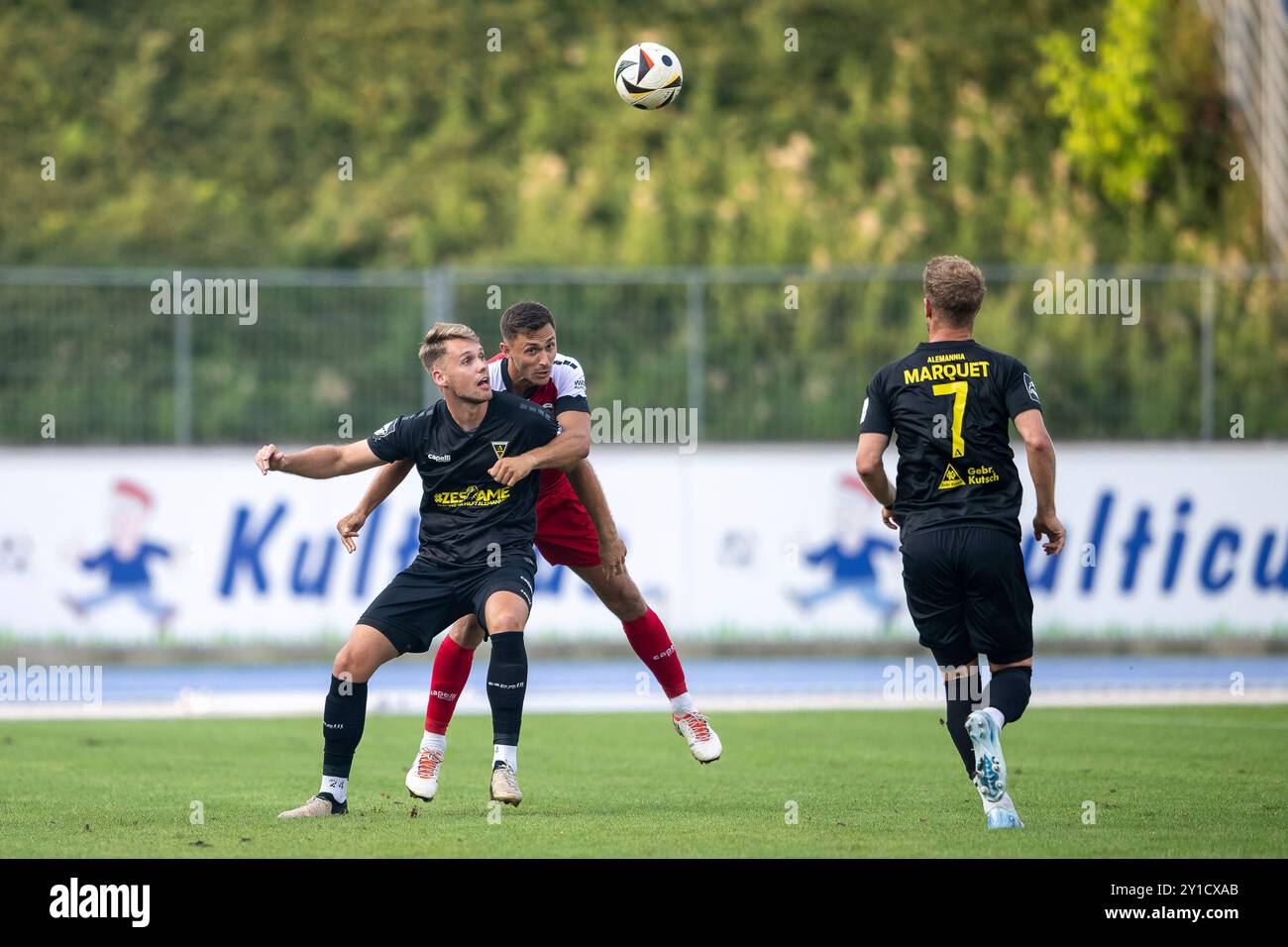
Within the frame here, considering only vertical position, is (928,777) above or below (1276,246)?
below

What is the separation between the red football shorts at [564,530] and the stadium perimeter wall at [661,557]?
766 cm

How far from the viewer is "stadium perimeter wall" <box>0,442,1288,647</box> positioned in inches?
688

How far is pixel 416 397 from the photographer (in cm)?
1941

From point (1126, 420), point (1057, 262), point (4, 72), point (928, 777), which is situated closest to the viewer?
point (928, 777)

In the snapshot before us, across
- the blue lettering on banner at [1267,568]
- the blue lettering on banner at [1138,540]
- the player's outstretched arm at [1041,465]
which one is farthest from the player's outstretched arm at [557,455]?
the blue lettering on banner at [1267,568]

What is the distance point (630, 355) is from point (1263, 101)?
14.0 meters

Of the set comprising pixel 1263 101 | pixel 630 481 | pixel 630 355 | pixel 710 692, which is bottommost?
pixel 710 692

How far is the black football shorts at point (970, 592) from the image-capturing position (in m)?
7.75

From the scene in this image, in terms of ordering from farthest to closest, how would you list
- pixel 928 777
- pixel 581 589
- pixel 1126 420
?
pixel 1126 420, pixel 581 589, pixel 928 777

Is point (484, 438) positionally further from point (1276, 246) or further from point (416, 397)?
point (1276, 246)
